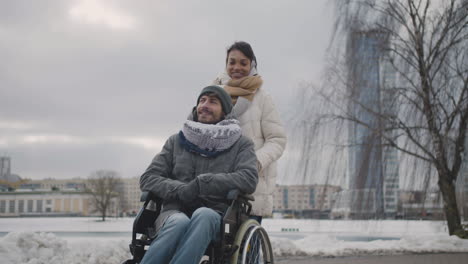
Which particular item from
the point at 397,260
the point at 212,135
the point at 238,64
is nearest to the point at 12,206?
the point at 397,260

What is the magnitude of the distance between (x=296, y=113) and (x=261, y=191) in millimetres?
6301

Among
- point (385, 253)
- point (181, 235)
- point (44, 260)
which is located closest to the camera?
point (181, 235)

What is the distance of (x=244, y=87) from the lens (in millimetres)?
2861

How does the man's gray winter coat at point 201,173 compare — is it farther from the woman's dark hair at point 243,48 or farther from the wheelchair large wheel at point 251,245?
the woman's dark hair at point 243,48

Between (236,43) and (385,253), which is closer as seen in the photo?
(236,43)

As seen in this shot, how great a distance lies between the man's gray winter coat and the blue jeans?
18 cm

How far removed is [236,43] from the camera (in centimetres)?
290

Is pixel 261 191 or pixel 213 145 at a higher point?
pixel 213 145

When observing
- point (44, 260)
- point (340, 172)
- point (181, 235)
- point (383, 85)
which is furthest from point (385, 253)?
point (181, 235)

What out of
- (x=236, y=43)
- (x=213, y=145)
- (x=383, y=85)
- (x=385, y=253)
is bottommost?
(x=385, y=253)

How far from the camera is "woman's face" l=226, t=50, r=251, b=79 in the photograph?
9.51 feet

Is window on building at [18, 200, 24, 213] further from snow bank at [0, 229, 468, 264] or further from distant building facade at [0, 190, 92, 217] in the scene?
snow bank at [0, 229, 468, 264]

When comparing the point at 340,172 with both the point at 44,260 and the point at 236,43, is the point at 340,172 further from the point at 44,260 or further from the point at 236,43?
the point at 236,43

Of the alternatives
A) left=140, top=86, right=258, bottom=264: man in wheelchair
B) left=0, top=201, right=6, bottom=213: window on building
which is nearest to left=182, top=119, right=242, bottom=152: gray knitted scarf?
left=140, top=86, right=258, bottom=264: man in wheelchair
